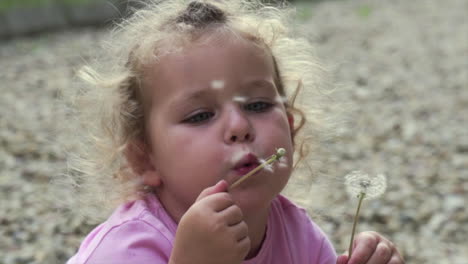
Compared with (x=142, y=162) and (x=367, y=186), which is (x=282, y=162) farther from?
(x=142, y=162)

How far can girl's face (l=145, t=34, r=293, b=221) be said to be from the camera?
58.3 inches

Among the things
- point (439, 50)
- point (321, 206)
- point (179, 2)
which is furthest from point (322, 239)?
point (439, 50)

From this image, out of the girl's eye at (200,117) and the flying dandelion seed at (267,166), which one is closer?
the flying dandelion seed at (267,166)

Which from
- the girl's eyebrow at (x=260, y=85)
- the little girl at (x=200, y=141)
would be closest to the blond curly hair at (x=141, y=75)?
the little girl at (x=200, y=141)

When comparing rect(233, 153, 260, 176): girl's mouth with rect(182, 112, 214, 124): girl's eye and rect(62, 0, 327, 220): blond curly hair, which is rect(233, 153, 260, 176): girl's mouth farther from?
rect(62, 0, 327, 220): blond curly hair

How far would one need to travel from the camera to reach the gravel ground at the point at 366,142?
9.47 feet

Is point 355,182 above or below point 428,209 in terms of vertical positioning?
above

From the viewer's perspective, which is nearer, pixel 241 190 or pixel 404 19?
pixel 241 190

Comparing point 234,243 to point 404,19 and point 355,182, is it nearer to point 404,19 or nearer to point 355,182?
point 355,182

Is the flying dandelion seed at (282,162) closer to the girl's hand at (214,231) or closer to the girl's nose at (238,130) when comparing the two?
the girl's nose at (238,130)

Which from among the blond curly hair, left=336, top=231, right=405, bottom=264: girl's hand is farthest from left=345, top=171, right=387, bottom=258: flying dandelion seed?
the blond curly hair

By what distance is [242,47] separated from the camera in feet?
5.30

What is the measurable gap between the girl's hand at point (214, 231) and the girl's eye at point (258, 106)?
28cm

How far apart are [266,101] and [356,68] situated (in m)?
5.03
